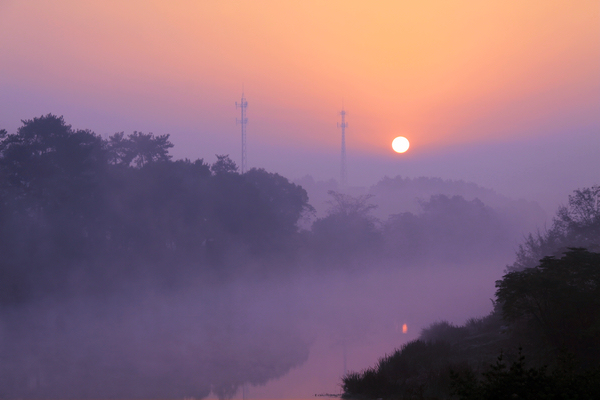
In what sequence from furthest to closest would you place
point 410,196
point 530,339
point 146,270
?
point 410,196 → point 146,270 → point 530,339

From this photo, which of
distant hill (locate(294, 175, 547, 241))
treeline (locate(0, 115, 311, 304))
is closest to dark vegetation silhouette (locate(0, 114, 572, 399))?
treeline (locate(0, 115, 311, 304))

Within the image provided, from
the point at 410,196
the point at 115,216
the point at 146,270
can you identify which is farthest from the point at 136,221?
the point at 410,196

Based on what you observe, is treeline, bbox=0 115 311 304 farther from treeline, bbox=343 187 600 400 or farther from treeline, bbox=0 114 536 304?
treeline, bbox=343 187 600 400

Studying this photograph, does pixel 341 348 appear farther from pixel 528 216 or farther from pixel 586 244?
pixel 528 216

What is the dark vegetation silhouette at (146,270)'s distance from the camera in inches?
942

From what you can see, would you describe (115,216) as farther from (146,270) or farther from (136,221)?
(146,270)

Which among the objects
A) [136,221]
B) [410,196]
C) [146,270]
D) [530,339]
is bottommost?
[530,339]

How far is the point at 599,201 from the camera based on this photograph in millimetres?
32125

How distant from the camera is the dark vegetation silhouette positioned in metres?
23.9

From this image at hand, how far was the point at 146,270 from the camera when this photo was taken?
44.8 m

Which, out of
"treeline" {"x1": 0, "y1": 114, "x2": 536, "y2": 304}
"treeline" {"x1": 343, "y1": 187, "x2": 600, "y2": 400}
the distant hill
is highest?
the distant hill

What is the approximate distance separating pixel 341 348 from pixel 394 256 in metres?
51.5

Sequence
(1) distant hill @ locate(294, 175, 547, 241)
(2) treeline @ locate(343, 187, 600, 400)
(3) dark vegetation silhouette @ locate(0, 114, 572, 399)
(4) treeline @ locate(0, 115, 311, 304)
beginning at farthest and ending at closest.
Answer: (1) distant hill @ locate(294, 175, 547, 241) < (4) treeline @ locate(0, 115, 311, 304) < (3) dark vegetation silhouette @ locate(0, 114, 572, 399) < (2) treeline @ locate(343, 187, 600, 400)

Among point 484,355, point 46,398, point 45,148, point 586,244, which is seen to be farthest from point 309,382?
point 45,148
